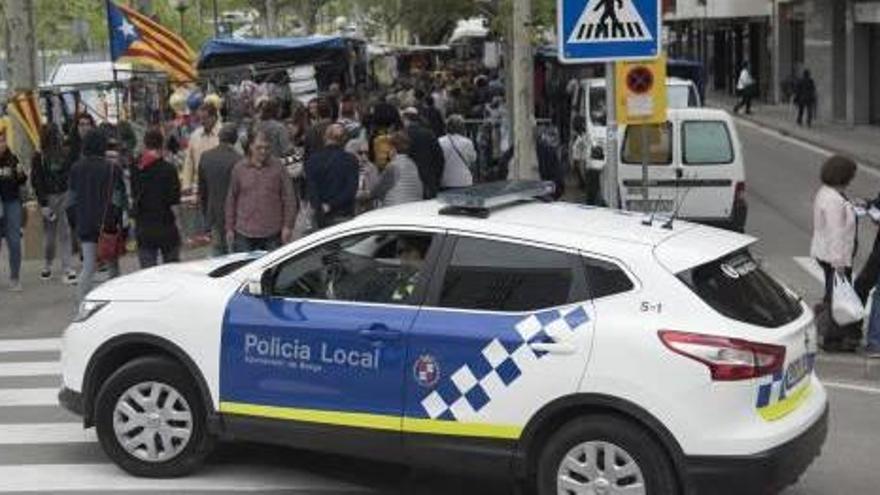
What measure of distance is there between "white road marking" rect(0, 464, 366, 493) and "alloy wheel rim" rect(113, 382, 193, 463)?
0.52ft

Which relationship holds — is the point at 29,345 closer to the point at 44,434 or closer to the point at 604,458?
the point at 44,434

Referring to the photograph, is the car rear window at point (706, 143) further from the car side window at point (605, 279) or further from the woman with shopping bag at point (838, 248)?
the car side window at point (605, 279)

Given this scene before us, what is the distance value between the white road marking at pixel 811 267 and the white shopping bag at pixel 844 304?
3.96m

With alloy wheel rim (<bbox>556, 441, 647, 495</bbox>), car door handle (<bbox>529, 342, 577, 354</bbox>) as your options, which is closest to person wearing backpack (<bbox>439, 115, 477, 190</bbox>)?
car door handle (<bbox>529, 342, 577, 354</bbox>)

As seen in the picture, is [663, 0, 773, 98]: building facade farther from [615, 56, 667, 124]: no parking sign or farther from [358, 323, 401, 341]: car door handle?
[358, 323, 401, 341]: car door handle

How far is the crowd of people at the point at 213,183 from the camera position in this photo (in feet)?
37.7

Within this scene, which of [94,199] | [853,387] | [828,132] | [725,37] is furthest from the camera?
[725,37]

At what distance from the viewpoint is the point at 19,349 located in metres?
11.2

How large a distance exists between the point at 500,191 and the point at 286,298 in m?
1.25

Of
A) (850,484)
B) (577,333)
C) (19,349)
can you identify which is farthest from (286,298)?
(19,349)

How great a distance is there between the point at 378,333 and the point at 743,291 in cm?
173

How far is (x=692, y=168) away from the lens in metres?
16.5

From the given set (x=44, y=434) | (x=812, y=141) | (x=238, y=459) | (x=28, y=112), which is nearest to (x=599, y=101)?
(x=28, y=112)

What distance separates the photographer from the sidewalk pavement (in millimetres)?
29359
